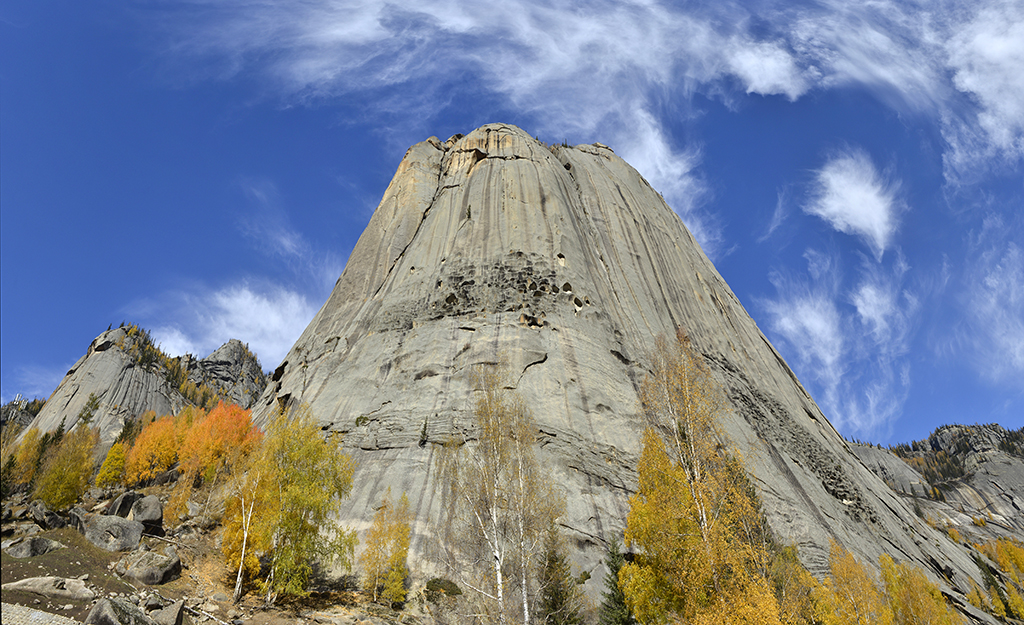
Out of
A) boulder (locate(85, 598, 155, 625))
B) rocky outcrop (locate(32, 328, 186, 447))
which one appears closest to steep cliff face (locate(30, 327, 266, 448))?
rocky outcrop (locate(32, 328, 186, 447))

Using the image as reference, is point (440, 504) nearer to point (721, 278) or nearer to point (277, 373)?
point (277, 373)

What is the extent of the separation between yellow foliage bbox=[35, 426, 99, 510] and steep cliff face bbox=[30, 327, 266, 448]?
2465cm

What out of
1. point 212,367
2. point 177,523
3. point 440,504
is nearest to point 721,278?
point 440,504

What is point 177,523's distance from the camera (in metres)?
23.6

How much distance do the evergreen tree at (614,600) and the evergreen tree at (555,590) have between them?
91 centimetres

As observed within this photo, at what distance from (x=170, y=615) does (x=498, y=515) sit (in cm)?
964

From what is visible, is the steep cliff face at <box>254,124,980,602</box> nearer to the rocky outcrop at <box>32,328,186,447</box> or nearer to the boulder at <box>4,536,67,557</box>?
the boulder at <box>4,536,67,557</box>

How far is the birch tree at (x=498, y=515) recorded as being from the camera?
55.1ft

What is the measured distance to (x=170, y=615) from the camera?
14625 mm

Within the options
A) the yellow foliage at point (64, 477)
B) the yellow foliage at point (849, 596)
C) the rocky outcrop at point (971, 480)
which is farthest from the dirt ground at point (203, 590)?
the rocky outcrop at point (971, 480)

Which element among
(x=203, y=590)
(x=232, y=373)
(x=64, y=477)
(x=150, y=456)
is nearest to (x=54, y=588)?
(x=203, y=590)

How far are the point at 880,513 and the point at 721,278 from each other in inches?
904

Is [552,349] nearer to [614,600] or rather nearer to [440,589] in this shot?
[614,600]

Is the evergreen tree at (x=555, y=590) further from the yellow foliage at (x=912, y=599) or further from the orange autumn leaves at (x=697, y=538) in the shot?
the yellow foliage at (x=912, y=599)
